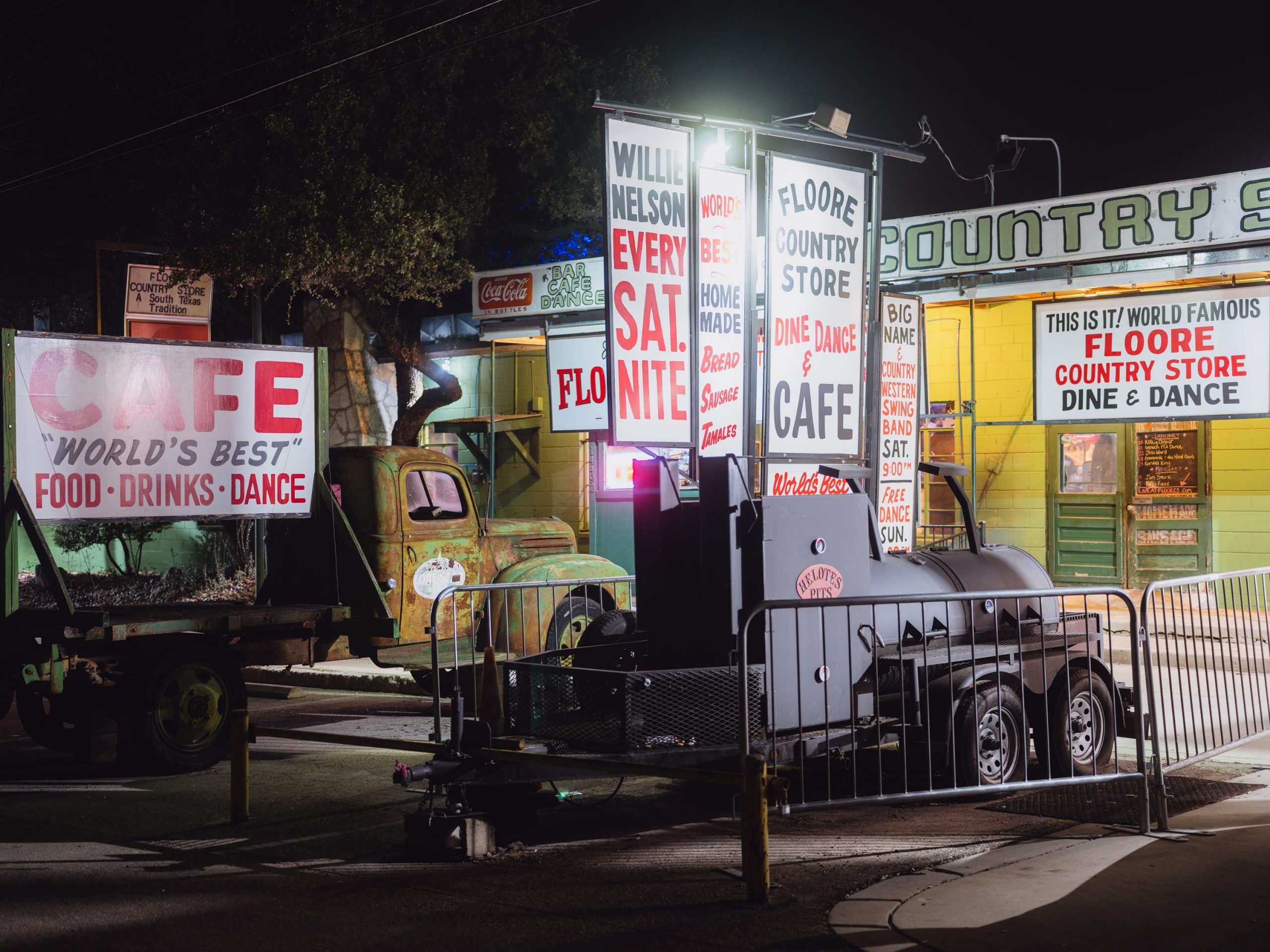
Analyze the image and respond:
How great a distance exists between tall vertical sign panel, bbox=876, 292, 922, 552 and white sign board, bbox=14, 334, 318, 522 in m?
5.64

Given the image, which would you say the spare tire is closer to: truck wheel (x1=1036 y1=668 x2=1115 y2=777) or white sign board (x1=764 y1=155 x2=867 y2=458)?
white sign board (x1=764 y1=155 x2=867 y2=458)

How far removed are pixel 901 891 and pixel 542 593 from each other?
6.22 meters

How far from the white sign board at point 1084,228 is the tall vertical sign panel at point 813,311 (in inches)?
157

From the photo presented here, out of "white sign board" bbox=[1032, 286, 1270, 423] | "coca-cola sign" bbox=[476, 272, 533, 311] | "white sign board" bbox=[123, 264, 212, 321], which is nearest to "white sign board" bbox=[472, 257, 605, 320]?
"coca-cola sign" bbox=[476, 272, 533, 311]

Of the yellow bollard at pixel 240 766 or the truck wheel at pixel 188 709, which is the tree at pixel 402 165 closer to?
the truck wheel at pixel 188 709

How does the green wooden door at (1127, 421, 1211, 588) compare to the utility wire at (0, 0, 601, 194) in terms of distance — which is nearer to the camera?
the green wooden door at (1127, 421, 1211, 588)

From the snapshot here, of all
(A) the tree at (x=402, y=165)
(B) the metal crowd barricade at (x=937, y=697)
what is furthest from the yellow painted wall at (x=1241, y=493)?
(A) the tree at (x=402, y=165)

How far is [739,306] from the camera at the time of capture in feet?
29.7

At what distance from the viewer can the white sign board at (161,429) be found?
9.52m

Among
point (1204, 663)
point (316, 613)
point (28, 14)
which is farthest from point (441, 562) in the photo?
point (28, 14)

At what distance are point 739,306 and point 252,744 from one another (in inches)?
206

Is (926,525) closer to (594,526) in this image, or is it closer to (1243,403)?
(1243,403)

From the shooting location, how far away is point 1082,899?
5.47 metres

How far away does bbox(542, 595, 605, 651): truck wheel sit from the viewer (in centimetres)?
1122
